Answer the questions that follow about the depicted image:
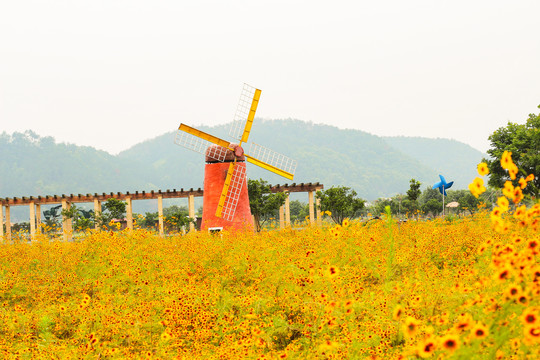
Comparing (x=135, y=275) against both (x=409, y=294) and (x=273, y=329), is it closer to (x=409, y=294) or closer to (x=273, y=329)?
(x=273, y=329)

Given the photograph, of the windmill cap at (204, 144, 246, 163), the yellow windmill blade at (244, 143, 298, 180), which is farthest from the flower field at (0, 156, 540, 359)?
the yellow windmill blade at (244, 143, 298, 180)

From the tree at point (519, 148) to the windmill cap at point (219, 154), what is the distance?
58.6ft

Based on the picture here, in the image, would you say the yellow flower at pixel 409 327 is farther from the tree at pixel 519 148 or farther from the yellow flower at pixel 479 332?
the tree at pixel 519 148

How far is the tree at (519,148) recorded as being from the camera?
27156mm

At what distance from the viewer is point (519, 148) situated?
28.9m

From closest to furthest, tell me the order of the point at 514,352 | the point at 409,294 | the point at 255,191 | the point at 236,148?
the point at 514,352, the point at 409,294, the point at 236,148, the point at 255,191

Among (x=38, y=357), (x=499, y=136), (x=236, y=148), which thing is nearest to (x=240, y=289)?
(x=38, y=357)

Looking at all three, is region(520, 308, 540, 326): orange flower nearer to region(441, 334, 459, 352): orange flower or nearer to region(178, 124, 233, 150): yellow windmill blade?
region(441, 334, 459, 352): orange flower

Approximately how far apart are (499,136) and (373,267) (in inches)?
1103

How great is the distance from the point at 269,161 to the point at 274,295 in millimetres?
12197

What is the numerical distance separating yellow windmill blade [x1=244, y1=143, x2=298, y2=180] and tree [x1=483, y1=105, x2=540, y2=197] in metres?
15.1

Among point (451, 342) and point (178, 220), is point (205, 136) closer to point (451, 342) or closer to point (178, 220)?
point (178, 220)

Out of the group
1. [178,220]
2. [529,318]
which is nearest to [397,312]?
[529,318]

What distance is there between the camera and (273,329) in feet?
16.7
